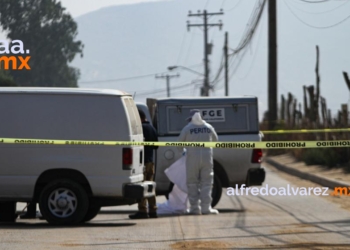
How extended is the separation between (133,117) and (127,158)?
0.76 meters

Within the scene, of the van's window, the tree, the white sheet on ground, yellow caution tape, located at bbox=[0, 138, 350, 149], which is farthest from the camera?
the tree

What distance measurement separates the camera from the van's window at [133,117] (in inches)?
570

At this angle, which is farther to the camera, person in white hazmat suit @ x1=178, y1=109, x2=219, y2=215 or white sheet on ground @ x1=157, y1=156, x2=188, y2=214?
white sheet on ground @ x1=157, y1=156, x2=188, y2=214

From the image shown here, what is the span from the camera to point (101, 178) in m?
14.3

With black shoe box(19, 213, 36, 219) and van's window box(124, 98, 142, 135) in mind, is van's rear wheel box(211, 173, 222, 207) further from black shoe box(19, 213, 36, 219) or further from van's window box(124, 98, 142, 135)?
black shoe box(19, 213, 36, 219)

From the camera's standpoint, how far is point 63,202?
1431 centimetres

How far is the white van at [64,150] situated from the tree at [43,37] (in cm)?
1919

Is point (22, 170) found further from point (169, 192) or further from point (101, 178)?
point (169, 192)

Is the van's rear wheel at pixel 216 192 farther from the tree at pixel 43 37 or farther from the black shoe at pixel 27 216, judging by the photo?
the tree at pixel 43 37

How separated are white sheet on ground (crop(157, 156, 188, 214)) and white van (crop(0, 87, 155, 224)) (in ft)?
7.86

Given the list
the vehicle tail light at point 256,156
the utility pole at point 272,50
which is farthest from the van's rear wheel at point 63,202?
the utility pole at point 272,50

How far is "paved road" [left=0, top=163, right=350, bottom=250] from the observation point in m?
11.6

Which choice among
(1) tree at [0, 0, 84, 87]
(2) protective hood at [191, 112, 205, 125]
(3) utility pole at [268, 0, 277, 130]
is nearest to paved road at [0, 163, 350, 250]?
(2) protective hood at [191, 112, 205, 125]

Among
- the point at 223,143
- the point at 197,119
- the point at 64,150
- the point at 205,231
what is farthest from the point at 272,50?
the point at 205,231
